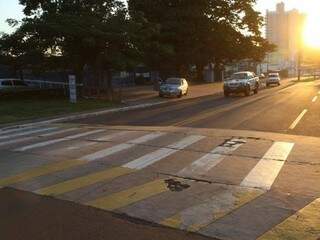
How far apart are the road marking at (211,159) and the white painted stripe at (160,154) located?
830 mm

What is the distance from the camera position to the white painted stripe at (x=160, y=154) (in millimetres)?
10895

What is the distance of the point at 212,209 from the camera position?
7.59 meters

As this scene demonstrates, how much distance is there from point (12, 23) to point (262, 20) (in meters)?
41.5

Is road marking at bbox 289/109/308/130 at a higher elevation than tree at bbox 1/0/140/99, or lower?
lower

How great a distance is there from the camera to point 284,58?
178 m

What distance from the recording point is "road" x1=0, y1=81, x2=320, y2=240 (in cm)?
681

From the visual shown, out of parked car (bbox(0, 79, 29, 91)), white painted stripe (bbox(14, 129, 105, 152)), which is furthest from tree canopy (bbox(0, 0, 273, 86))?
white painted stripe (bbox(14, 129, 105, 152))

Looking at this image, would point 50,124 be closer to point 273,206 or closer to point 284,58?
point 273,206

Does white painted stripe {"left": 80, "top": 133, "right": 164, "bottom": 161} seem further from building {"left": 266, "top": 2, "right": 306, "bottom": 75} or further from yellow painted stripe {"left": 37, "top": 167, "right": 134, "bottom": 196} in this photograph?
building {"left": 266, "top": 2, "right": 306, "bottom": 75}

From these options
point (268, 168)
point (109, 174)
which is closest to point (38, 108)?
point (109, 174)

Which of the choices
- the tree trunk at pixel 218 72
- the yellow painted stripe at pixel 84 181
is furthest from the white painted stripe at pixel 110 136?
the tree trunk at pixel 218 72

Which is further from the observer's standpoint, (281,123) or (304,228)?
(281,123)

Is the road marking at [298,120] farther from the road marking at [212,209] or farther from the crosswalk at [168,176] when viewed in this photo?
the road marking at [212,209]

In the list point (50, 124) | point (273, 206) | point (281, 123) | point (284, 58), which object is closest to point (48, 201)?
point (273, 206)
